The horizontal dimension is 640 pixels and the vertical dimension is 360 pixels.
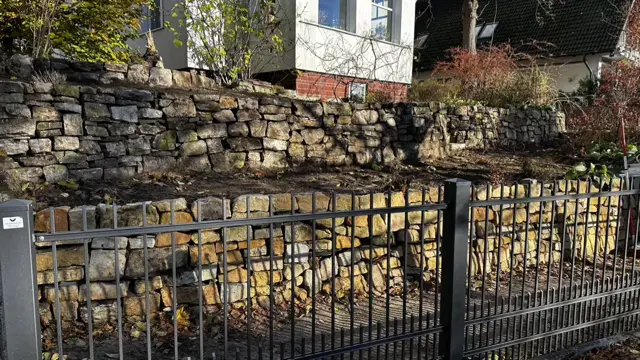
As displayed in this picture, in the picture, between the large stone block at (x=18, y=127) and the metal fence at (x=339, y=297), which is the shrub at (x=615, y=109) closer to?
the metal fence at (x=339, y=297)

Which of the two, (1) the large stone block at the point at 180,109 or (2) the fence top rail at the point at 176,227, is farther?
(1) the large stone block at the point at 180,109

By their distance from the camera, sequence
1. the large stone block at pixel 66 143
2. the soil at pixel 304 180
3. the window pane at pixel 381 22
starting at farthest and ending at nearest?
1. the window pane at pixel 381 22
2. the large stone block at pixel 66 143
3. the soil at pixel 304 180

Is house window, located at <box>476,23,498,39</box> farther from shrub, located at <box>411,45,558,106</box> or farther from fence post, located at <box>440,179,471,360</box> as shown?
fence post, located at <box>440,179,471,360</box>

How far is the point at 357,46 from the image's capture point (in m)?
9.91

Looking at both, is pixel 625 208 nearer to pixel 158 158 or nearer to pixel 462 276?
pixel 462 276

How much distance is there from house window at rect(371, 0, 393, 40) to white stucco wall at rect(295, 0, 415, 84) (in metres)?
0.14

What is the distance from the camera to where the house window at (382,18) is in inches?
421

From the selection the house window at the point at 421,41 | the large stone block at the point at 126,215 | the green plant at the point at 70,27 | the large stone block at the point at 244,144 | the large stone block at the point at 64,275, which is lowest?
the large stone block at the point at 64,275

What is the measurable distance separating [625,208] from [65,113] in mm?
7121

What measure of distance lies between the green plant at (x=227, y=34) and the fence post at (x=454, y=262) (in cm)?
528

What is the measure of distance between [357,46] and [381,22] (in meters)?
1.47

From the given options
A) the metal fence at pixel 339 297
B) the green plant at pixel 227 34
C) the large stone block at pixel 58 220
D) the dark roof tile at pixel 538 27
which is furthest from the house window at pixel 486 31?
the large stone block at pixel 58 220

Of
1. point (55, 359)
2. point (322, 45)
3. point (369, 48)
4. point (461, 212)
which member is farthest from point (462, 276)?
point (369, 48)

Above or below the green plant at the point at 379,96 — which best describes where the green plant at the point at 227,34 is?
above
